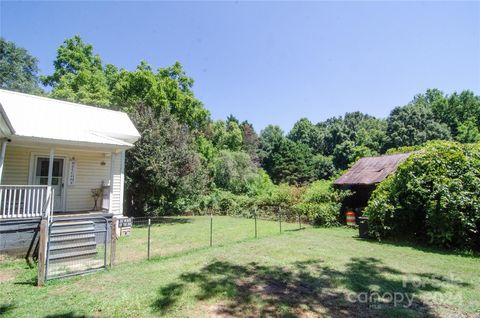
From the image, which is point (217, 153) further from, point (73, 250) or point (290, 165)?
point (73, 250)

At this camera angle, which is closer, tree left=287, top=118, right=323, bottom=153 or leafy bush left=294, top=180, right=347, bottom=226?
leafy bush left=294, top=180, right=347, bottom=226

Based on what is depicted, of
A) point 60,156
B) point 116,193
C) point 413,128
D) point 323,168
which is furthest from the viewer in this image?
point 323,168

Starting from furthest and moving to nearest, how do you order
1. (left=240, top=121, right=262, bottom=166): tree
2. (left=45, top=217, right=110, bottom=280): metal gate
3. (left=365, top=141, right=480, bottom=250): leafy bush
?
1. (left=240, top=121, right=262, bottom=166): tree
2. (left=365, top=141, right=480, bottom=250): leafy bush
3. (left=45, top=217, right=110, bottom=280): metal gate

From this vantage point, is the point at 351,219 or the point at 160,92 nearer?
the point at 351,219

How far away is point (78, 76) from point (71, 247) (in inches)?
812

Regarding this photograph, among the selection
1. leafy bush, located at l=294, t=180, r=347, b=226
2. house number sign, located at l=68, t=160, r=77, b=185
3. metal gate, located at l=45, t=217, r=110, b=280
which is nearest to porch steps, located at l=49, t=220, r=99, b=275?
metal gate, located at l=45, t=217, r=110, b=280

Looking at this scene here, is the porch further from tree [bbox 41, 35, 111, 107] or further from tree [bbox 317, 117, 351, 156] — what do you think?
tree [bbox 317, 117, 351, 156]

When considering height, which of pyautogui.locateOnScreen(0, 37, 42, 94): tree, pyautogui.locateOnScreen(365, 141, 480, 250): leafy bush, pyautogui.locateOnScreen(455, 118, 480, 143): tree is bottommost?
pyautogui.locateOnScreen(365, 141, 480, 250): leafy bush

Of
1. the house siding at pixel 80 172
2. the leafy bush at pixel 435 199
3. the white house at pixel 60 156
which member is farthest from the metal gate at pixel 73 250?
the leafy bush at pixel 435 199

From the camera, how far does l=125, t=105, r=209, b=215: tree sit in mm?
15508

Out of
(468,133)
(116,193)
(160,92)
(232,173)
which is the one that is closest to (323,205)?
(116,193)

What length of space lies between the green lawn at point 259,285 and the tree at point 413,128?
28.8 m

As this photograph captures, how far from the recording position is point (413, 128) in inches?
1299

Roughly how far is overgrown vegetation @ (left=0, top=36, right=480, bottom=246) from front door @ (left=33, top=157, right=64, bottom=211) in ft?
15.0
